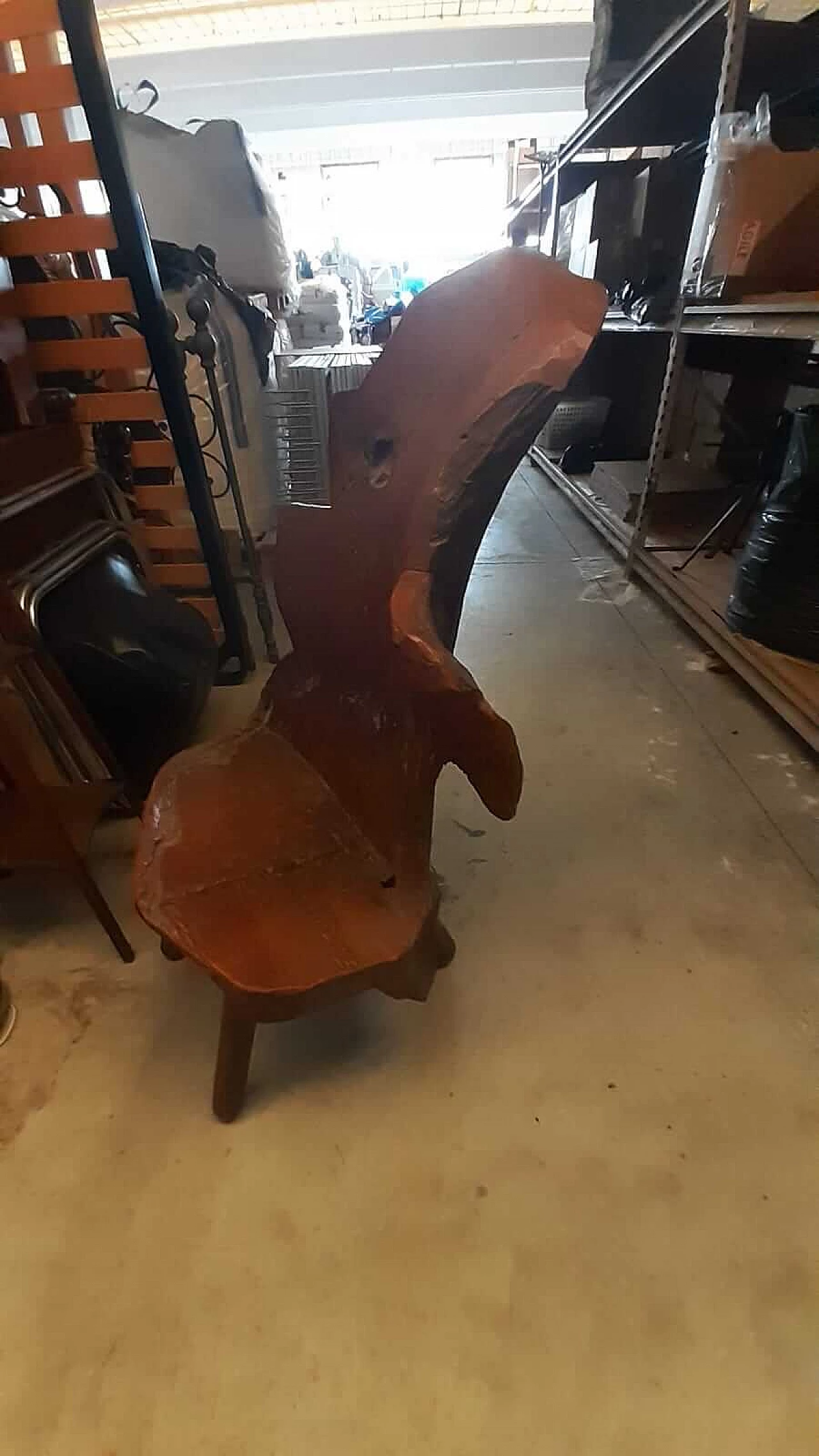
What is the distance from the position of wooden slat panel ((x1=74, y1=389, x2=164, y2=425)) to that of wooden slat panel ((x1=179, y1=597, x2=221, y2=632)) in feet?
1.47

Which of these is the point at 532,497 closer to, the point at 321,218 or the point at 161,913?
the point at 161,913

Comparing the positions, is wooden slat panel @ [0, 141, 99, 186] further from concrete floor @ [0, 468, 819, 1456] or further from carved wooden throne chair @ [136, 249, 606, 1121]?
concrete floor @ [0, 468, 819, 1456]

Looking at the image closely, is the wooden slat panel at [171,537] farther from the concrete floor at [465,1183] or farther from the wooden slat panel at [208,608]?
the concrete floor at [465,1183]

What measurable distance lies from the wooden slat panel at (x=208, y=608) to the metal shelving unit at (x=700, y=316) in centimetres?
114

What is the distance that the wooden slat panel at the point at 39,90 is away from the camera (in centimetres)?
142

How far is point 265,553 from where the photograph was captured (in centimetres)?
287

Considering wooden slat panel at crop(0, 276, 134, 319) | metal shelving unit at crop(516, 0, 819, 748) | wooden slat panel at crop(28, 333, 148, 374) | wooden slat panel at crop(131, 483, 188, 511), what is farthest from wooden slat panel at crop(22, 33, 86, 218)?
metal shelving unit at crop(516, 0, 819, 748)

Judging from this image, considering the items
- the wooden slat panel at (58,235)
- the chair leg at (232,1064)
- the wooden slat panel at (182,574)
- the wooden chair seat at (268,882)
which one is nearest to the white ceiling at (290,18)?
the wooden slat panel at (58,235)

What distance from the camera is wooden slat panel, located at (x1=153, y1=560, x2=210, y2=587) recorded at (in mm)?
1931

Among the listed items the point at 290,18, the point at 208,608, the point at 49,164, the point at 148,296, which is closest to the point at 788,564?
the point at 208,608

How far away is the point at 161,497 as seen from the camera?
6.09 ft

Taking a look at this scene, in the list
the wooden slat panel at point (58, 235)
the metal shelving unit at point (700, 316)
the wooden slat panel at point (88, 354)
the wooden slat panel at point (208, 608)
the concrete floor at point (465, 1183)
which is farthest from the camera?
the wooden slat panel at point (208, 608)

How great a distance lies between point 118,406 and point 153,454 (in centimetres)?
13

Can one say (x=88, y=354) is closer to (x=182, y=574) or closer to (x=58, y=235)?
(x=58, y=235)
